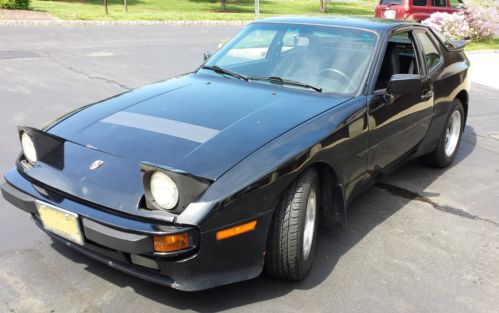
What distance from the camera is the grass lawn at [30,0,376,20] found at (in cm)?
1847

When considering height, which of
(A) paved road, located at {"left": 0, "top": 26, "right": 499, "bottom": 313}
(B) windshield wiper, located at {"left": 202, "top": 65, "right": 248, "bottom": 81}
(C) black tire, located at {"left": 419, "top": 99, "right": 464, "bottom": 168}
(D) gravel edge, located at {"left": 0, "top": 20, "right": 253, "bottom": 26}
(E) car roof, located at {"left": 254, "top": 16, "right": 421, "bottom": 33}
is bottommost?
(A) paved road, located at {"left": 0, "top": 26, "right": 499, "bottom": 313}

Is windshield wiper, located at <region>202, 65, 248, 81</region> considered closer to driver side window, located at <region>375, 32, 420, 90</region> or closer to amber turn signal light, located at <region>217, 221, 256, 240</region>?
driver side window, located at <region>375, 32, 420, 90</region>

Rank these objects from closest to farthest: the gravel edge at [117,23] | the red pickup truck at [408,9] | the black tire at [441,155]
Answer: the black tire at [441,155], the gravel edge at [117,23], the red pickup truck at [408,9]

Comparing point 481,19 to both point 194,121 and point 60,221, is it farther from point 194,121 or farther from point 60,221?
point 60,221

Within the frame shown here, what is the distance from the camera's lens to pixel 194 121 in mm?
3129

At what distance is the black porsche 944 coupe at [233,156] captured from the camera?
2498mm

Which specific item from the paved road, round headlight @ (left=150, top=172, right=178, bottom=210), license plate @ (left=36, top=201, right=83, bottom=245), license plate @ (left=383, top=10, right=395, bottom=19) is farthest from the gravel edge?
round headlight @ (left=150, top=172, right=178, bottom=210)

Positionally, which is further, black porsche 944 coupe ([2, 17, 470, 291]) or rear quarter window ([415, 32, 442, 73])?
rear quarter window ([415, 32, 442, 73])

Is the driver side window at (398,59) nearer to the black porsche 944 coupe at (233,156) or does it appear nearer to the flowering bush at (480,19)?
the black porsche 944 coupe at (233,156)

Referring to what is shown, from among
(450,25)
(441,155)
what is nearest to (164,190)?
Answer: (441,155)

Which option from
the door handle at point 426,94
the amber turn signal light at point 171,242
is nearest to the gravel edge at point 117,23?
the door handle at point 426,94

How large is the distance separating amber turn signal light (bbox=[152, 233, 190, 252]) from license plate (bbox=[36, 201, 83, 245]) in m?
0.46

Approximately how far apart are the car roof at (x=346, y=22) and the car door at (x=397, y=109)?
4.2 inches

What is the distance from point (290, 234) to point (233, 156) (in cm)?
55
